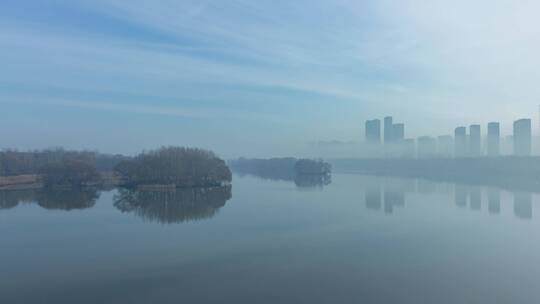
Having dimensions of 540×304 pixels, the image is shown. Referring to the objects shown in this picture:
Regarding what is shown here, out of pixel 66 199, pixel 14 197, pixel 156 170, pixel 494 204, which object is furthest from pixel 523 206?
pixel 14 197

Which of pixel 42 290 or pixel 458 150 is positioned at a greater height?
pixel 458 150

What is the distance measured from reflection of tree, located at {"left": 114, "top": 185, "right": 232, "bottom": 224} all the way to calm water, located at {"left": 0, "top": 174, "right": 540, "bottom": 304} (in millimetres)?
A: 98

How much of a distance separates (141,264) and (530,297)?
4.55m

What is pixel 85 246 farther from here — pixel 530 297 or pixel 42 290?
pixel 530 297

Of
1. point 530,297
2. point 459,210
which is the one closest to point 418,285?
point 530,297

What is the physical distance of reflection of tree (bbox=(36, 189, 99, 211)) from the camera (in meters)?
11.7

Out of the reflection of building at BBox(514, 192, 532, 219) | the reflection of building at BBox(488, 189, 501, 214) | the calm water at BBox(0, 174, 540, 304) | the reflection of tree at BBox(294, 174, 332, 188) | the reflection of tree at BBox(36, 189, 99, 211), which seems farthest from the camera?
the reflection of tree at BBox(294, 174, 332, 188)

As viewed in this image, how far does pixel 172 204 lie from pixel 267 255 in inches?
258

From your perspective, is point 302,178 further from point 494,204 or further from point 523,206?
point 523,206

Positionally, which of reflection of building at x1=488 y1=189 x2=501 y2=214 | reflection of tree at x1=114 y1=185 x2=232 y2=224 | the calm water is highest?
reflection of tree at x1=114 y1=185 x2=232 y2=224

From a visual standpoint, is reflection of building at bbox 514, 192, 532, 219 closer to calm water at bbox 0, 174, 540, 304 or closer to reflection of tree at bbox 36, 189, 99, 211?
calm water at bbox 0, 174, 540, 304

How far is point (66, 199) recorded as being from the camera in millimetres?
13297

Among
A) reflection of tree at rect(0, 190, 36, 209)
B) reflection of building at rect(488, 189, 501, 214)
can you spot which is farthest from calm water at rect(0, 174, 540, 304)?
reflection of tree at rect(0, 190, 36, 209)

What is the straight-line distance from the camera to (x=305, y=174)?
3020 centimetres
